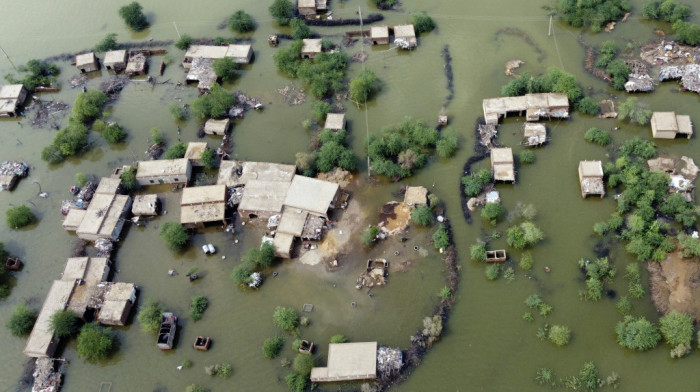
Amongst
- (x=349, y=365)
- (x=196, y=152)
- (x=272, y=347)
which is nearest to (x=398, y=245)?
(x=349, y=365)

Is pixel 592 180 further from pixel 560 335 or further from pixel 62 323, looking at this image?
pixel 62 323

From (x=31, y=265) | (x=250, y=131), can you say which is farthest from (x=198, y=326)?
(x=250, y=131)

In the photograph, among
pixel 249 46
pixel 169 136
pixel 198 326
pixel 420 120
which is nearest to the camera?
pixel 198 326

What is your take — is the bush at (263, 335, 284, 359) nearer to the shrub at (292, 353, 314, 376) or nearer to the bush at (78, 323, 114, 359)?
the shrub at (292, 353, 314, 376)

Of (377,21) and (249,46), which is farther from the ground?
(377,21)

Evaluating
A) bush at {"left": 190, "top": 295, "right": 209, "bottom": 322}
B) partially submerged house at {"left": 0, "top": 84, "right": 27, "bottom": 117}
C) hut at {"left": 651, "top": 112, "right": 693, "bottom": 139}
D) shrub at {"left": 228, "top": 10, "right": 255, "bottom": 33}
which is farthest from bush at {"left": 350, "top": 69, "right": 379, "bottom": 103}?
partially submerged house at {"left": 0, "top": 84, "right": 27, "bottom": 117}

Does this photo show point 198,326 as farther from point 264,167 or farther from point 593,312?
point 593,312

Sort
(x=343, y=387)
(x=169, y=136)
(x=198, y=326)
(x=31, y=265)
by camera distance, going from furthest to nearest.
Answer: (x=169, y=136) → (x=31, y=265) → (x=198, y=326) → (x=343, y=387)
